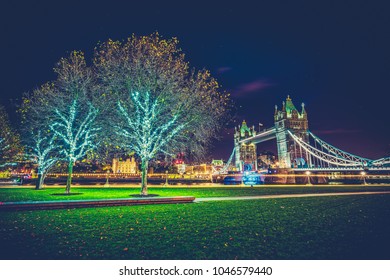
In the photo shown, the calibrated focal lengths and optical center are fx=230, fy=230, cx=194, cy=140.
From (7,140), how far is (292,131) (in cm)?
9222

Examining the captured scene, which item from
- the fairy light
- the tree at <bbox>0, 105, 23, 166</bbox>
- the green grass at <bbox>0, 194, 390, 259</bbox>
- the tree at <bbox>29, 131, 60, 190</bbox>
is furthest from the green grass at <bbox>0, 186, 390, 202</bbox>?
the green grass at <bbox>0, 194, 390, 259</bbox>

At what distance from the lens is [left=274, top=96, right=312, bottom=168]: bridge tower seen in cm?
8894

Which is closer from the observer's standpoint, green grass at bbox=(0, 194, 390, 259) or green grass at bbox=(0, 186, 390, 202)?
green grass at bbox=(0, 194, 390, 259)

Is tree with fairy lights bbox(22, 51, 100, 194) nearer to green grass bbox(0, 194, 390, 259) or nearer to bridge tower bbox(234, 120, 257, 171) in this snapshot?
green grass bbox(0, 194, 390, 259)

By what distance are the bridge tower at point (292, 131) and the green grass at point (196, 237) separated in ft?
283

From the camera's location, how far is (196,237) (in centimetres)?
606

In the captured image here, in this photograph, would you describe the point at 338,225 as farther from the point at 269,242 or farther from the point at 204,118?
the point at 204,118

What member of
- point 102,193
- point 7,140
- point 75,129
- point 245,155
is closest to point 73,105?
point 75,129

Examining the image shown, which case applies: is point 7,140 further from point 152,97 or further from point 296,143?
point 296,143

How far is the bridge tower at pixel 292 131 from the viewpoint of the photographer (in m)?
88.9

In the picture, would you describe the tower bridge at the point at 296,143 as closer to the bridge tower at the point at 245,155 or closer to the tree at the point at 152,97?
the bridge tower at the point at 245,155

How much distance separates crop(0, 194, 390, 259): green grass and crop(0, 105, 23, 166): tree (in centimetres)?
2251

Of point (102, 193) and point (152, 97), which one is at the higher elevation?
point (152, 97)

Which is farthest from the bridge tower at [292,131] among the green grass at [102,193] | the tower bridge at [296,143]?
the green grass at [102,193]
